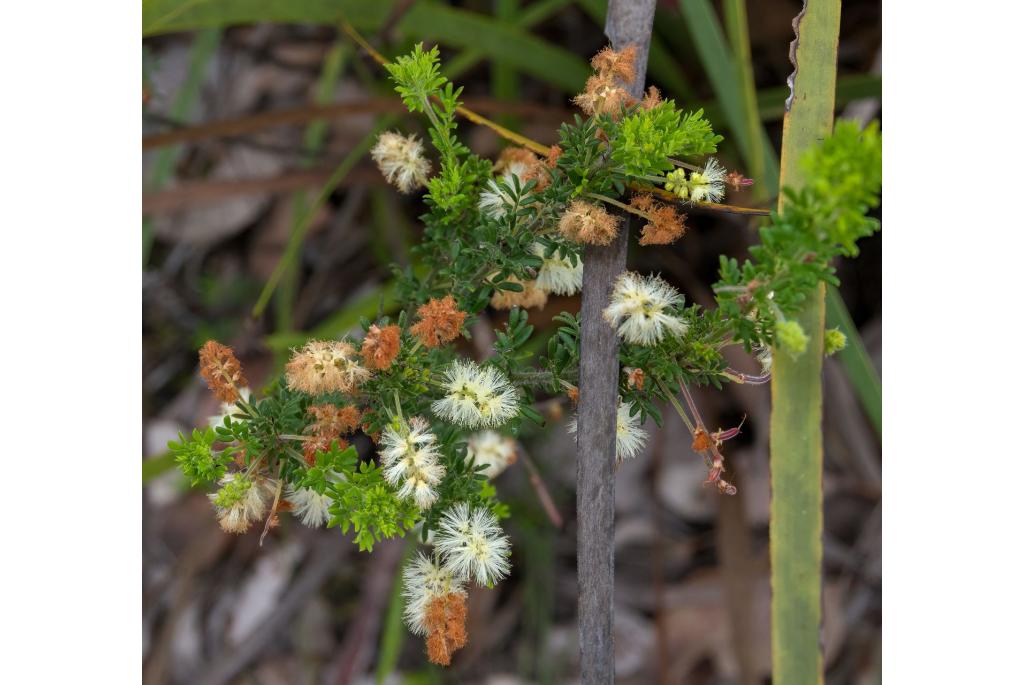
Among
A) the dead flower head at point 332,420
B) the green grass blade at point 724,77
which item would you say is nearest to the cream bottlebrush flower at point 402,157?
the dead flower head at point 332,420

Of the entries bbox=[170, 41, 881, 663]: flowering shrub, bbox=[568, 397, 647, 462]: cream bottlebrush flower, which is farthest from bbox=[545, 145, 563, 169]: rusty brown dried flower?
bbox=[568, 397, 647, 462]: cream bottlebrush flower

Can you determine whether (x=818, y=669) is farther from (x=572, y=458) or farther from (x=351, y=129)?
(x=351, y=129)

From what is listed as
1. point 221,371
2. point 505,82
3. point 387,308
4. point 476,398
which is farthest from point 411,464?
point 505,82

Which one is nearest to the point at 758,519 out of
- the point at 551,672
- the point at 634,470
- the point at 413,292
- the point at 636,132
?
the point at 634,470

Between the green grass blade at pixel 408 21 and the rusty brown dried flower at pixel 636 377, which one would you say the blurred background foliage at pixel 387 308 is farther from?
the rusty brown dried flower at pixel 636 377

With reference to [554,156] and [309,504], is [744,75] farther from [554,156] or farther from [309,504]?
[309,504]

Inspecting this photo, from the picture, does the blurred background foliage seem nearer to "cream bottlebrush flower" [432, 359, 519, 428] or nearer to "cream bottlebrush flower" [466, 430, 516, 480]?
"cream bottlebrush flower" [466, 430, 516, 480]
